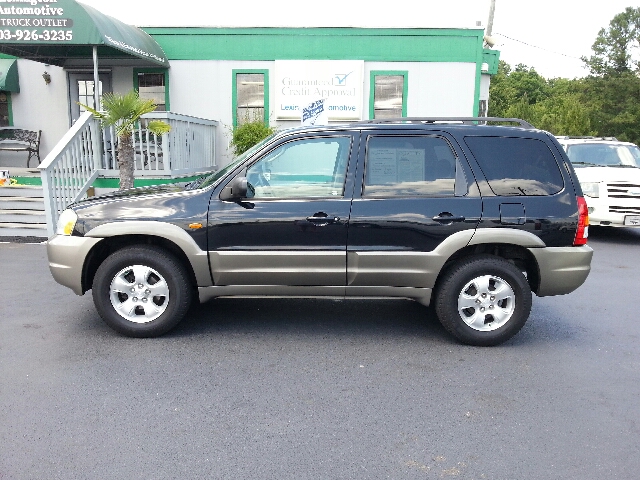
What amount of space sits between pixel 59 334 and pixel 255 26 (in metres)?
10.1

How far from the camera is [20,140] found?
13570mm

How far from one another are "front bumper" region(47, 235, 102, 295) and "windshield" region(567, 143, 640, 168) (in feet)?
31.5

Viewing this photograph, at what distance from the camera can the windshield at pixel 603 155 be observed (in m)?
11.1

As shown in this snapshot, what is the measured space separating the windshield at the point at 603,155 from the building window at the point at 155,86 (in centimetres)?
939

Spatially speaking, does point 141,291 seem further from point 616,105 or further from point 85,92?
point 616,105

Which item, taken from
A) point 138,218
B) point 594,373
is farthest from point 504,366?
point 138,218

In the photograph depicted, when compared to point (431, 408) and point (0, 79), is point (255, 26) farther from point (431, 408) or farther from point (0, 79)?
point (431, 408)

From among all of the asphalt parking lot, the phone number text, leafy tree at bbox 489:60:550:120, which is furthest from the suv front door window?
leafy tree at bbox 489:60:550:120

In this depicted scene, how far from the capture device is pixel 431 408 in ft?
12.4

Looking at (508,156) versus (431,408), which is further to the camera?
(508,156)

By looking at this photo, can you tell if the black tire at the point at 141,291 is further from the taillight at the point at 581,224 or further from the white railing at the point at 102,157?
the white railing at the point at 102,157

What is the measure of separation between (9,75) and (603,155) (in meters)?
13.4

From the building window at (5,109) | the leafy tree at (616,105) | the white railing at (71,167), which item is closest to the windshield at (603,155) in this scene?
the white railing at (71,167)

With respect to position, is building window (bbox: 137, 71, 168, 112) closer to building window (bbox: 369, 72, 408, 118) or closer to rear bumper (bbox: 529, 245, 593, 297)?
building window (bbox: 369, 72, 408, 118)
